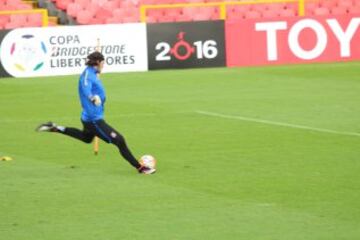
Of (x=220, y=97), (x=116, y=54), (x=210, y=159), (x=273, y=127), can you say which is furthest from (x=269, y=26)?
(x=210, y=159)

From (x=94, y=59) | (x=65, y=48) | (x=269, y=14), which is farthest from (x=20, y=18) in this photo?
(x=94, y=59)

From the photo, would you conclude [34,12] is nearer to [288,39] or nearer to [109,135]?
[288,39]

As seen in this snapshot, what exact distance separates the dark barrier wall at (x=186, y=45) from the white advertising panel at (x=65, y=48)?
1.83 ft

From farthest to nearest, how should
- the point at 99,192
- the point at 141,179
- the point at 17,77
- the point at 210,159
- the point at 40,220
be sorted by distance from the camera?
the point at 17,77 → the point at 210,159 → the point at 141,179 → the point at 99,192 → the point at 40,220

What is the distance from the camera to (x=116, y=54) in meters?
30.2

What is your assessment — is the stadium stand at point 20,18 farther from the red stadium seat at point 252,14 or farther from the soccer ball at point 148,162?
the soccer ball at point 148,162

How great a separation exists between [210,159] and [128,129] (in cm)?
409

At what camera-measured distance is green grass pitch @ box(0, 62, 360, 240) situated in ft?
37.6

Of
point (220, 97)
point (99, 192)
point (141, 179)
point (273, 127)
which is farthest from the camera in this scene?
point (220, 97)

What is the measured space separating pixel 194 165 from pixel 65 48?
A: 48.5 ft

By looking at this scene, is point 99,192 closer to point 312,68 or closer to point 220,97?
point 220,97

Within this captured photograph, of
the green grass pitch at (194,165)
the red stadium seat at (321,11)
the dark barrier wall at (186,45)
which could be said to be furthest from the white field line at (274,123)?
the red stadium seat at (321,11)

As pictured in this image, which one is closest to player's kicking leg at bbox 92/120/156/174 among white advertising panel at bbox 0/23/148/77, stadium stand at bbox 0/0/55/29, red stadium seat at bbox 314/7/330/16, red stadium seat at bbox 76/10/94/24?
white advertising panel at bbox 0/23/148/77

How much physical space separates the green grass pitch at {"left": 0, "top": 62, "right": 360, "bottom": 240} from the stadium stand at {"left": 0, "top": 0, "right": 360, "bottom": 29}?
17.6 feet
